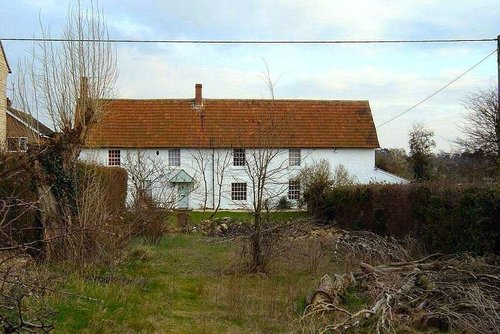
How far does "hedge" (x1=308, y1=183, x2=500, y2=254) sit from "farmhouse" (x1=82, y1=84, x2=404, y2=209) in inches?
722

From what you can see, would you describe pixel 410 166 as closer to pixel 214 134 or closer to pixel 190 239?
pixel 214 134

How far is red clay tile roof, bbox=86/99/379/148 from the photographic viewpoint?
4106 centimetres

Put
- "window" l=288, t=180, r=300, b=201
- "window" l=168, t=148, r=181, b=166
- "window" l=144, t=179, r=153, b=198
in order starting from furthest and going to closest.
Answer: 1. "window" l=168, t=148, r=181, b=166
2. "window" l=288, t=180, r=300, b=201
3. "window" l=144, t=179, r=153, b=198

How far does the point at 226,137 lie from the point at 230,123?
5.17 ft

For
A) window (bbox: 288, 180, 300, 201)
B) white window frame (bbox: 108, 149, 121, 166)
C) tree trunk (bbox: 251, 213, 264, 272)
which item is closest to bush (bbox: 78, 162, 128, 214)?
tree trunk (bbox: 251, 213, 264, 272)

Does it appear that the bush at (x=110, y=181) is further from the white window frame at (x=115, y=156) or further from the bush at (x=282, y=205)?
the white window frame at (x=115, y=156)

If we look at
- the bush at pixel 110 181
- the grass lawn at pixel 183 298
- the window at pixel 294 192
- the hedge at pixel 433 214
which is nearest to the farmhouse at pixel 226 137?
the window at pixel 294 192

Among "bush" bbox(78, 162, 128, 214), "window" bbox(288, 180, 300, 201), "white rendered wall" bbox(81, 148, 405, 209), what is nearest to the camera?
"bush" bbox(78, 162, 128, 214)

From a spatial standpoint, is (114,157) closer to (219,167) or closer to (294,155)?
(219,167)

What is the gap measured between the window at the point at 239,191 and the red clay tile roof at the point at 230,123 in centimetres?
299

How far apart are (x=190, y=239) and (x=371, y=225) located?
6978mm

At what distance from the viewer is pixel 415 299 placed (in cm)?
879

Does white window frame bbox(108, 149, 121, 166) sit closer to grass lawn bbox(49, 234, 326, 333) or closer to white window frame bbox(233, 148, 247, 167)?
white window frame bbox(233, 148, 247, 167)

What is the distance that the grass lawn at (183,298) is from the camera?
26.8 feet
